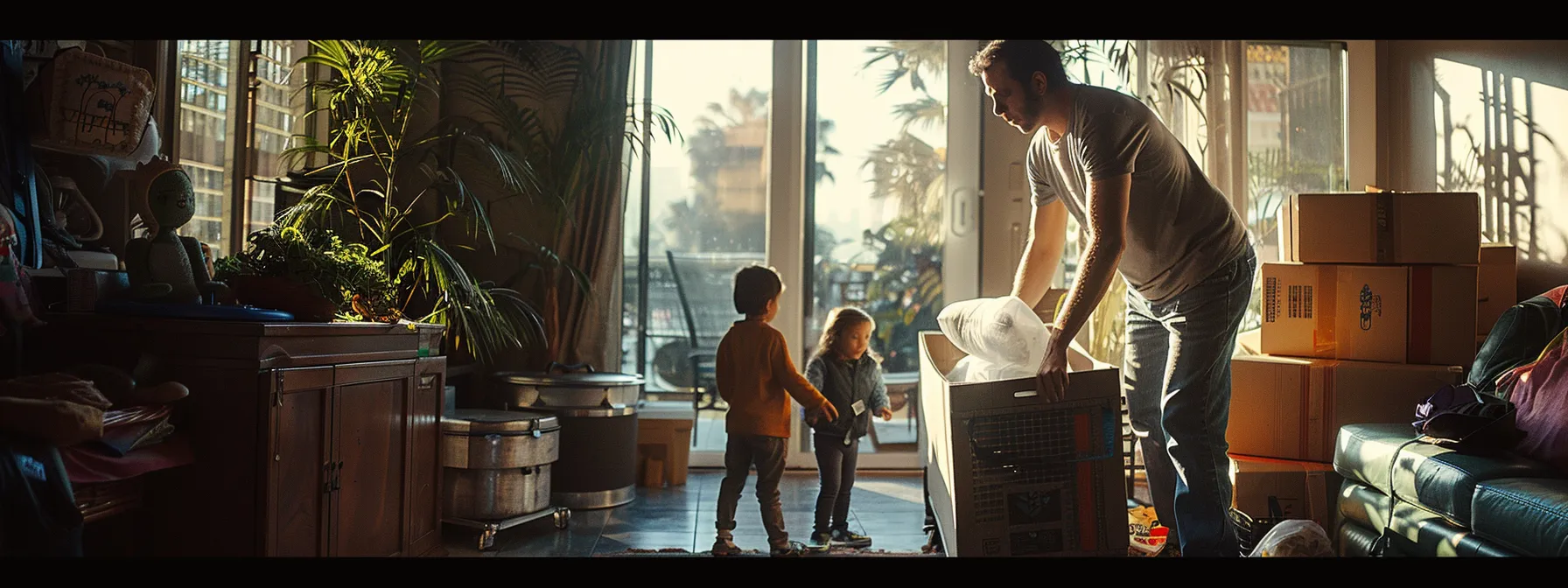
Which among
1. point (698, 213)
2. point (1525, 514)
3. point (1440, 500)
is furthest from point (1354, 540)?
point (698, 213)

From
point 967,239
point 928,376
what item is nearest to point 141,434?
point 928,376

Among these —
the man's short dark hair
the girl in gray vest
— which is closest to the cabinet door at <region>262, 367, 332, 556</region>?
the girl in gray vest

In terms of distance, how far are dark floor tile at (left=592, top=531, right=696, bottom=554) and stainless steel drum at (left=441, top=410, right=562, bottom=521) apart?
0.27m

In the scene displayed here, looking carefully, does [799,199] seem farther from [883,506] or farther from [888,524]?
[888,524]

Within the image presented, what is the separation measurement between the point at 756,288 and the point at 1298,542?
143cm

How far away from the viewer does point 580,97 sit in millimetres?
3885

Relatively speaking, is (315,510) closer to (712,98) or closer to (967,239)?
(712,98)

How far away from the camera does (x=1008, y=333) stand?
2.12 metres

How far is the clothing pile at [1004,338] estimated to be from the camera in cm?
211

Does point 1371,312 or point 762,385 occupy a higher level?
point 1371,312

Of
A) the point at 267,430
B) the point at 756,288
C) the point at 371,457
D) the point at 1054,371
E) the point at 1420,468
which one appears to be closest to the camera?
the point at 1054,371

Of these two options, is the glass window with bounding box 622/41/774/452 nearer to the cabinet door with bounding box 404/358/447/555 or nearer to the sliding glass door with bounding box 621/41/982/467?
the sliding glass door with bounding box 621/41/982/467

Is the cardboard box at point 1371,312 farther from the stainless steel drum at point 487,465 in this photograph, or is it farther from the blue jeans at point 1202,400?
the stainless steel drum at point 487,465

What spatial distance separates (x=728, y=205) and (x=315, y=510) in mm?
2342
